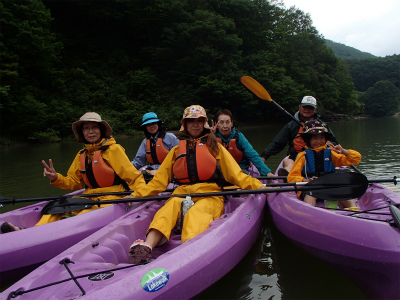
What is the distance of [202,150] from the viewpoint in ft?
9.68

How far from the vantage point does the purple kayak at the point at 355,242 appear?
2088mm

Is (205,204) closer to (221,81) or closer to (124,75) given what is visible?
(221,81)

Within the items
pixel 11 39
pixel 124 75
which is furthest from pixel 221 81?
pixel 11 39

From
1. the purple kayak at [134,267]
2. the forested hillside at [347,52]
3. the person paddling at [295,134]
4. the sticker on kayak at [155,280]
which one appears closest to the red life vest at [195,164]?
the purple kayak at [134,267]

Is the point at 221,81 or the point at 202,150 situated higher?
the point at 221,81

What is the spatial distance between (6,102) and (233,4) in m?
17.3

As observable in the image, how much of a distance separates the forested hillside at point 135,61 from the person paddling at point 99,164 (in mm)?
12247

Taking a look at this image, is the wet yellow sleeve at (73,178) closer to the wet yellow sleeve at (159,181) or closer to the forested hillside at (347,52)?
the wet yellow sleeve at (159,181)

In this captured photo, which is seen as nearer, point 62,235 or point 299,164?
point 62,235

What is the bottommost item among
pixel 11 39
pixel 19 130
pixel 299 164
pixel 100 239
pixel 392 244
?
pixel 392 244

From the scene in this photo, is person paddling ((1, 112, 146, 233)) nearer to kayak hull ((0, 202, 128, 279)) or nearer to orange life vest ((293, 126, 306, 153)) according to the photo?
kayak hull ((0, 202, 128, 279))

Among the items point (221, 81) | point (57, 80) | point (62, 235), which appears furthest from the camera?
point (221, 81)

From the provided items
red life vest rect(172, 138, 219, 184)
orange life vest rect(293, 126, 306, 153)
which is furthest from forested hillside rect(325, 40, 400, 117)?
red life vest rect(172, 138, 219, 184)

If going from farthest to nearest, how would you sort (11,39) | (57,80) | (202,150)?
(57,80) < (11,39) < (202,150)
